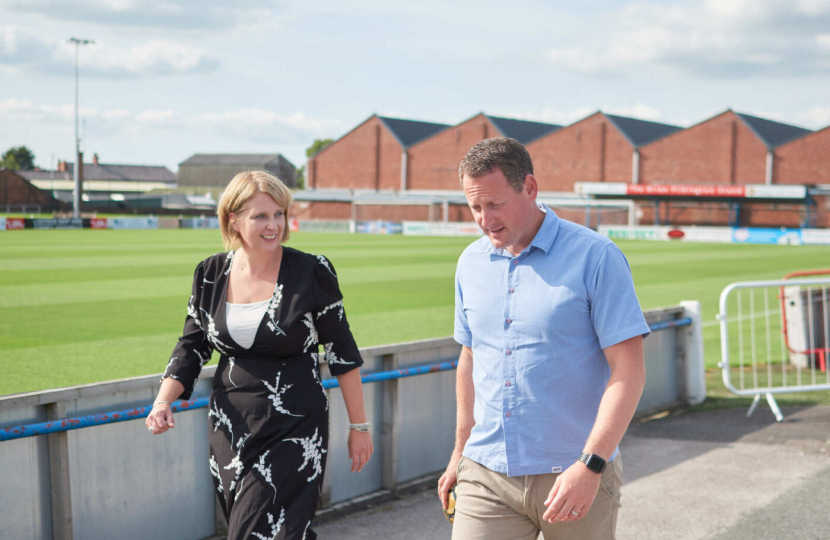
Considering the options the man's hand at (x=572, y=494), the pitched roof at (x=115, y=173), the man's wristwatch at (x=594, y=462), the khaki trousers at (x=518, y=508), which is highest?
the pitched roof at (x=115, y=173)

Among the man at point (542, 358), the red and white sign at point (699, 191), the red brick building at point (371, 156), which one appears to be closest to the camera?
the man at point (542, 358)

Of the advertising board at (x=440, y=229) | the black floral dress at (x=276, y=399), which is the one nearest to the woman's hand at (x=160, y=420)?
the black floral dress at (x=276, y=399)

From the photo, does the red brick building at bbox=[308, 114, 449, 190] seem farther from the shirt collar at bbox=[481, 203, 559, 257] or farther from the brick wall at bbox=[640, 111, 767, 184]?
the shirt collar at bbox=[481, 203, 559, 257]

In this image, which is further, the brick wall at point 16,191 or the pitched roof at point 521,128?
the brick wall at point 16,191

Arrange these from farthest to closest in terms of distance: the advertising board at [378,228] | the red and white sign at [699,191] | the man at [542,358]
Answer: the red and white sign at [699,191] → the advertising board at [378,228] → the man at [542,358]

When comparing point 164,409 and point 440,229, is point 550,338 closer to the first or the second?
point 164,409

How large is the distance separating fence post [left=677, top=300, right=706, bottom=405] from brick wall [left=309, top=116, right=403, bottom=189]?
64.1 m

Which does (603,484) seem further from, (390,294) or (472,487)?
(390,294)

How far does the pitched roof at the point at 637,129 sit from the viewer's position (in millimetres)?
62319

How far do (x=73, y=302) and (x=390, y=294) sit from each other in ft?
19.0

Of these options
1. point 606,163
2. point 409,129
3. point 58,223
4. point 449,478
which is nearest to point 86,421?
point 449,478

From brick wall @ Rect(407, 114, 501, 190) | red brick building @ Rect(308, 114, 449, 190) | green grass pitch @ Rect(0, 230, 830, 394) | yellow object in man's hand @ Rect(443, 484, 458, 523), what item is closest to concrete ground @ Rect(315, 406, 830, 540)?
yellow object in man's hand @ Rect(443, 484, 458, 523)

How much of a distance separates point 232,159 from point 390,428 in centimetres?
11728

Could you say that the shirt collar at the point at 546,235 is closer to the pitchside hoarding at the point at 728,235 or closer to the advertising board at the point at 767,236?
the pitchside hoarding at the point at 728,235
